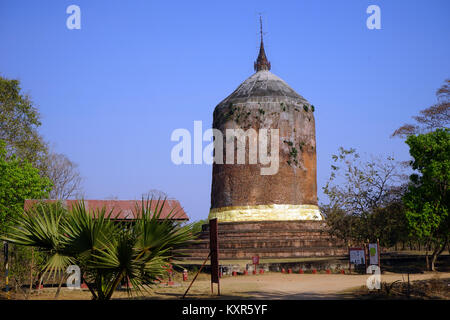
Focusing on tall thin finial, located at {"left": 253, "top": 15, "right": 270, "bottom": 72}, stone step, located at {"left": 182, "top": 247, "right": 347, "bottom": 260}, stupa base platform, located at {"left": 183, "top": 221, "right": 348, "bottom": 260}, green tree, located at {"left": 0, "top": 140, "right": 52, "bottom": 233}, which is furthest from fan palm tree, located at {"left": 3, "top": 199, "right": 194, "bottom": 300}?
tall thin finial, located at {"left": 253, "top": 15, "right": 270, "bottom": 72}

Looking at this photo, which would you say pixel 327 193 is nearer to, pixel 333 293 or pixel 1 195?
pixel 333 293

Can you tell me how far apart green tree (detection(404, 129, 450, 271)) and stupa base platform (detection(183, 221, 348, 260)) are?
288 inches

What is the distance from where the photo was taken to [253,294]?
14133 millimetres

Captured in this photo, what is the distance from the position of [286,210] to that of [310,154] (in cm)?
440

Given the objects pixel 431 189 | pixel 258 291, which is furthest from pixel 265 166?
pixel 258 291

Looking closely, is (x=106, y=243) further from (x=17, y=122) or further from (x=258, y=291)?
(x=17, y=122)

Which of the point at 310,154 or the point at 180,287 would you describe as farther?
the point at 310,154

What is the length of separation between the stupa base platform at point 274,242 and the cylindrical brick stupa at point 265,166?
1.60 m

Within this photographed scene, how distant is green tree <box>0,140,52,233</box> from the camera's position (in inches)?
989

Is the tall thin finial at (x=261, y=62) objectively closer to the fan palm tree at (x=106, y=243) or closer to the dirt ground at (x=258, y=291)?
the dirt ground at (x=258, y=291)

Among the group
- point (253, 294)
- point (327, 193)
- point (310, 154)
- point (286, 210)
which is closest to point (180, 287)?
point (253, 294)

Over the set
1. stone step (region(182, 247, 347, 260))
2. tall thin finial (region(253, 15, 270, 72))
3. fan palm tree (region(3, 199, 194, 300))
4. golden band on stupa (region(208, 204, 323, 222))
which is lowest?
stone step (region(182, 247, 347, 260))

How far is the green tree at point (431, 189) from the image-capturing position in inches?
776

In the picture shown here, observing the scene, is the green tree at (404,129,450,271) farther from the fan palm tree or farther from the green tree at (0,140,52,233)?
the green tree at (0,140,52,233)
